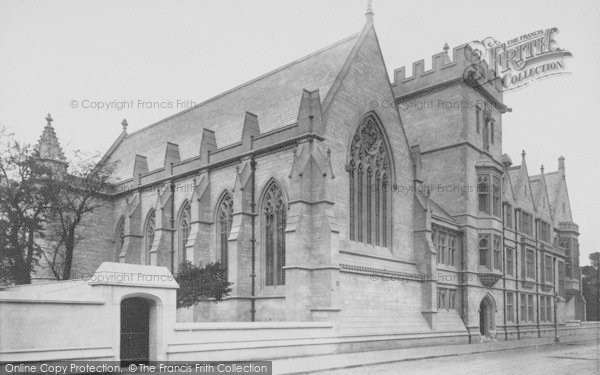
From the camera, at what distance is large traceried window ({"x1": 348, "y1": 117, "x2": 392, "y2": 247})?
2733 centimetres

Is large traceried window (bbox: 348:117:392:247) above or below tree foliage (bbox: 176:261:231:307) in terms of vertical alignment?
above

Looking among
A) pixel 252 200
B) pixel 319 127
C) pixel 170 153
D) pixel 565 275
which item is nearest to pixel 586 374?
pixel 319 127

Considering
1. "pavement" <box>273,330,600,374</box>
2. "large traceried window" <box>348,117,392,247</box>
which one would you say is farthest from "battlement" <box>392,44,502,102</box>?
"pavement" <box>273,330,600,374</box>

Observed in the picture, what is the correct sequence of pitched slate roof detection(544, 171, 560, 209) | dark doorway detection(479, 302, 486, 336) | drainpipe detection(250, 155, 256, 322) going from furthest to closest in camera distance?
pitched slate roof detection(544, 171, 560, 209)
dark doorway detection(479, 302, 486, 336)
drainpipe detection(250, 155, 256, 322)

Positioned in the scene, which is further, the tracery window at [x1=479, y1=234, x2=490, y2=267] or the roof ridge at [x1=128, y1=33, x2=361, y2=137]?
the tracery window at [x1=479, y1=234, x2=490, y2=267]

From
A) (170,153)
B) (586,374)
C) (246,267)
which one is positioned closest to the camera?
(586,374)

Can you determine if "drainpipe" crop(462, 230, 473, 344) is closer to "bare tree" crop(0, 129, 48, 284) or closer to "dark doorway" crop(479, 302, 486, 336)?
"dark doorway" crop(479, 302, 486, 336)

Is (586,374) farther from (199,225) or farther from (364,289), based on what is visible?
(199,225)

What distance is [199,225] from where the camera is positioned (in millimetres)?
29703

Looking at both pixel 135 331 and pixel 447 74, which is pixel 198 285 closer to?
pixel 135 331

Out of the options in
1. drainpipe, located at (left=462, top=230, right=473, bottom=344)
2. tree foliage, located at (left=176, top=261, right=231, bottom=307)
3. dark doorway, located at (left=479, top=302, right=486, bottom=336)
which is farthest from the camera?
dark doorway, located at (left=479, top=302, right=486, bottom=336)

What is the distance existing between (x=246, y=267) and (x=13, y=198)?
12.4m

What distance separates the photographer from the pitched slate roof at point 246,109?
96.0 feet

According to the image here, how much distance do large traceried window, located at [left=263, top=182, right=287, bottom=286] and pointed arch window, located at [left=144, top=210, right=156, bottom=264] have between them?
36.1 feet
